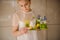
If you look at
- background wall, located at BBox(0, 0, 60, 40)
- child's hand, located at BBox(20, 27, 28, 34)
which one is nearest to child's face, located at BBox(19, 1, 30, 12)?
background wall, located at BBox(0, 0, 60, 40)

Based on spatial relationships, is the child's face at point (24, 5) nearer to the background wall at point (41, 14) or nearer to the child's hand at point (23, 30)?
the background wall at point (41, 14)

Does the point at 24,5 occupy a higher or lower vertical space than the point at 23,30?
higher

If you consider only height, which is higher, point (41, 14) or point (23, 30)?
point (41, 14)

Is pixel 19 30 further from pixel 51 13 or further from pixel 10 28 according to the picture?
pixel 51 13

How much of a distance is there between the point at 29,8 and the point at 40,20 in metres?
0.13

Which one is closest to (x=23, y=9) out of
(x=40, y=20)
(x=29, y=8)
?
(x=29, y=8)

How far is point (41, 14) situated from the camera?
0.89 m

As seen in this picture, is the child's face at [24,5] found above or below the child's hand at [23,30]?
above

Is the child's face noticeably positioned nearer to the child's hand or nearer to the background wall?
the background wall

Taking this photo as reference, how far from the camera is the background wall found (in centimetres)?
87

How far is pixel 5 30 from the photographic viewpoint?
2.85 feet

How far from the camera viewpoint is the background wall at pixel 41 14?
0.87m

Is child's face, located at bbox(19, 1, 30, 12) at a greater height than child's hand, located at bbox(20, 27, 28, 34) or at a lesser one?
greater

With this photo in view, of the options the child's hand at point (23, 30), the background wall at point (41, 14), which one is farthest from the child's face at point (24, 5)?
the child's hand at point (23, 30)
